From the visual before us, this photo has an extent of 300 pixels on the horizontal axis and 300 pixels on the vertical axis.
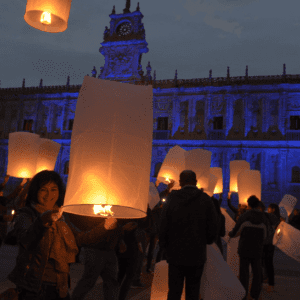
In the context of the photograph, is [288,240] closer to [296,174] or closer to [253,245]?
[253,245]

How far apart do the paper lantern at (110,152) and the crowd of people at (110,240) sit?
0.24m

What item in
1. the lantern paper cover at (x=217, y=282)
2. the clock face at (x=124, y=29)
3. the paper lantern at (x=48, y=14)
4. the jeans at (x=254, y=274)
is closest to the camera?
the paper lantern at (x=48, y=14)

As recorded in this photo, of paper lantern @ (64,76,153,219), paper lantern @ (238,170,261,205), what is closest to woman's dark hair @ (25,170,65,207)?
paper lantern @ (64,76,153,219)

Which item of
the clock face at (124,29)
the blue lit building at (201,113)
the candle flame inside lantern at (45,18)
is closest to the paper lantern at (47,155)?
the candle flame inside lantern at (45,18)

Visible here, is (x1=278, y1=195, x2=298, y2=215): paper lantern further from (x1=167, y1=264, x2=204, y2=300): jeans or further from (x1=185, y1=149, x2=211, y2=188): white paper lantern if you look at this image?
(x1=167, y1=264, x2=204, y2=300): jeans

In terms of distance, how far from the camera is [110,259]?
3.14 meters

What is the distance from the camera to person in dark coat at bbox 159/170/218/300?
3039mm

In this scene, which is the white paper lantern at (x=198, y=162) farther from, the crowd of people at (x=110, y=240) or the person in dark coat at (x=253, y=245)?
the person in dark coat at (x=253, y=245)

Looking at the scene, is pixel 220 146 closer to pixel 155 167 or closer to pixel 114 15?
pixel 155 167

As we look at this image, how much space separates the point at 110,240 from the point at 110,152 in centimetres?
148

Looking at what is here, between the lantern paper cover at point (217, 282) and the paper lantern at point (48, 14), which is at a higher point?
the paper lantern at point (48, 14)

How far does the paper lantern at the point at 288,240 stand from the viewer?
17.2 feet

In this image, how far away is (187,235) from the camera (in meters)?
3.08

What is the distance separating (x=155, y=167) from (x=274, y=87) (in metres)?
9.42
